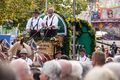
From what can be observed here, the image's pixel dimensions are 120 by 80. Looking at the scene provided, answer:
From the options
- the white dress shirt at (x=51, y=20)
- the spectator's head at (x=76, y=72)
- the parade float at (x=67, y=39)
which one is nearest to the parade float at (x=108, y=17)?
the parade float at (x=67, y=39)

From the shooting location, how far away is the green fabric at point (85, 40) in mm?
17922

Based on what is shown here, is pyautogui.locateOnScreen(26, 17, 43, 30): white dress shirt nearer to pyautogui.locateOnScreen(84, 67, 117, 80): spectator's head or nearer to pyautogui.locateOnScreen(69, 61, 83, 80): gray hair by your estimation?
pyautogui.locateOnScreen(69, 61, 83, 80): gray hair

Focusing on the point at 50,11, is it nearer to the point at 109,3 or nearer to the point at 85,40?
the point at 85,40

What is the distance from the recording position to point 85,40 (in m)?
18.2

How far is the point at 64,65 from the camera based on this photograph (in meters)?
6.28

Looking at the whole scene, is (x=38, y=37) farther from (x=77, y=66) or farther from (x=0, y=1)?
(x=0, y=1)

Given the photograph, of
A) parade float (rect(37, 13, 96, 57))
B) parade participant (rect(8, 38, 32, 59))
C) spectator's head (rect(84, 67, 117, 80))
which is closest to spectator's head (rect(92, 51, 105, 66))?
spectator's head (rect(84, 67, 117, 80))

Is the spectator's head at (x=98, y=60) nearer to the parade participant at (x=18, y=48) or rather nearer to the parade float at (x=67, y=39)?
the parade participant at (x=18, y=48)

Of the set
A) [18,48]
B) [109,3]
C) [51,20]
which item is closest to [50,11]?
[51,20]

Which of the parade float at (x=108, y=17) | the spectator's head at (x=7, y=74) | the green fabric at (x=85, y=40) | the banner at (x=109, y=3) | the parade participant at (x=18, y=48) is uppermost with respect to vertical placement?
the spectator's head at (x=7, y=74)

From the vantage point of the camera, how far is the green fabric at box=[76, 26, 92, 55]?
17.9 m

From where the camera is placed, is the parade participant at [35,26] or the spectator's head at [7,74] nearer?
the spectator's head at [7,74]

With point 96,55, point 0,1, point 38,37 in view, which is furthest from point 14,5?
point 96,55

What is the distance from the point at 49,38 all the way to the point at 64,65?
864 cm
